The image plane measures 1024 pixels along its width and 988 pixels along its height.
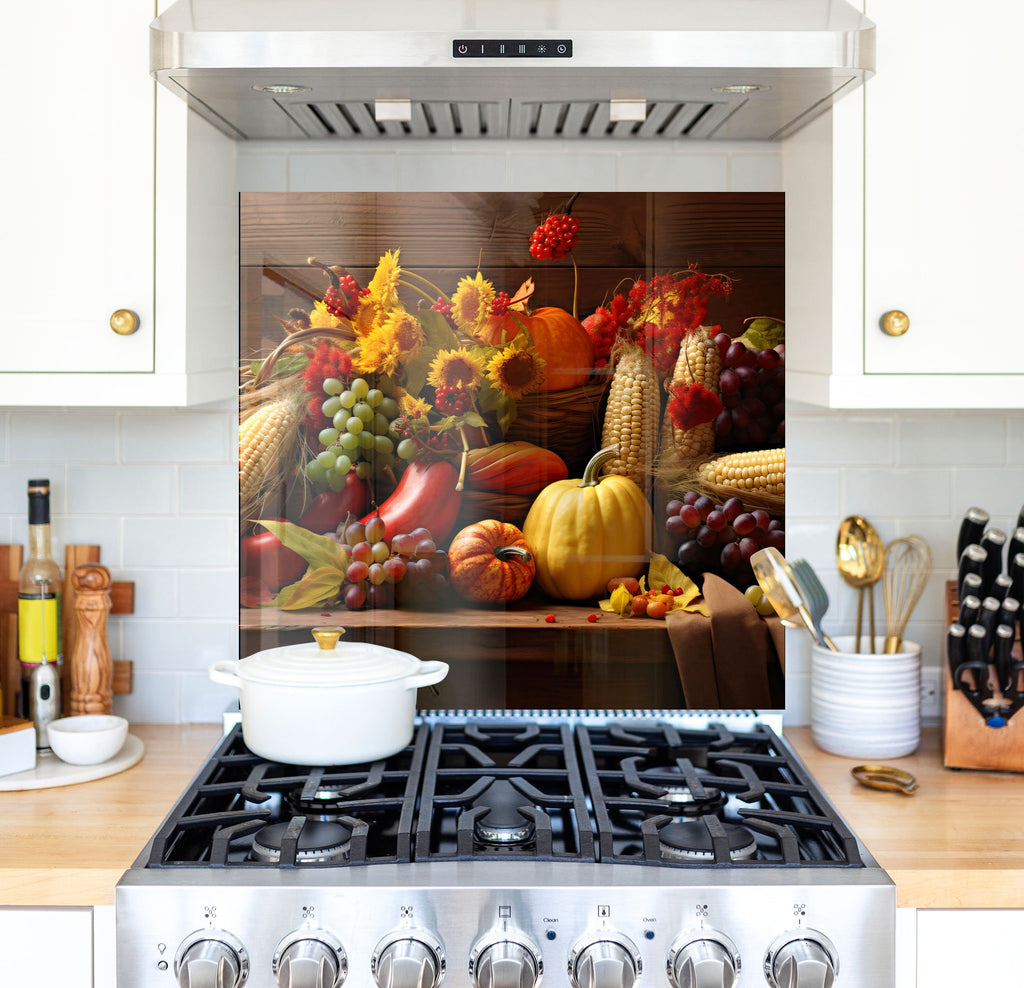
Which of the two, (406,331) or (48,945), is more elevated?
(406,331)

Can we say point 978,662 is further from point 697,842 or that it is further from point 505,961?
point 505,961

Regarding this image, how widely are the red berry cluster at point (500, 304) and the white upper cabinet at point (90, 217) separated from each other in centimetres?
57

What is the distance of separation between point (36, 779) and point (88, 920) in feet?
1.25

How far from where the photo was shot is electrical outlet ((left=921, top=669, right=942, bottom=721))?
2.02 meters

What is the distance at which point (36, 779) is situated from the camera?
1.70 metres

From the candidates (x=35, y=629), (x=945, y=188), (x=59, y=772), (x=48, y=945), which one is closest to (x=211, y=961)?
(x=48, y=945)

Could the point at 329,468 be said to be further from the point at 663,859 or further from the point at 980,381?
the point at 980,381

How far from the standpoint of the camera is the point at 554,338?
1988 mm

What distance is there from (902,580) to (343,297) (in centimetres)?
115

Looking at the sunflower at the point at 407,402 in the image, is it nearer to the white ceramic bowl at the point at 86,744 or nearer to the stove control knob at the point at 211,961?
the white ceramic bowl at the point at 86,744

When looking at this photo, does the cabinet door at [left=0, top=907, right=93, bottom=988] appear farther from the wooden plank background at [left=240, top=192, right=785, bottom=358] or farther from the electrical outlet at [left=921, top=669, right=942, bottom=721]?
the electrical outlet at [left=921, top=669, right=942, bottom=721]

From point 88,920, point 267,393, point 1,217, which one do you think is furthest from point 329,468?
point 88,920

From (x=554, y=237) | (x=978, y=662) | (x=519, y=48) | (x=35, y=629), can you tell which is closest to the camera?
(x=519, y=48)

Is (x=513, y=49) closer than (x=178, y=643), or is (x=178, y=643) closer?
(x=513, y=49)
